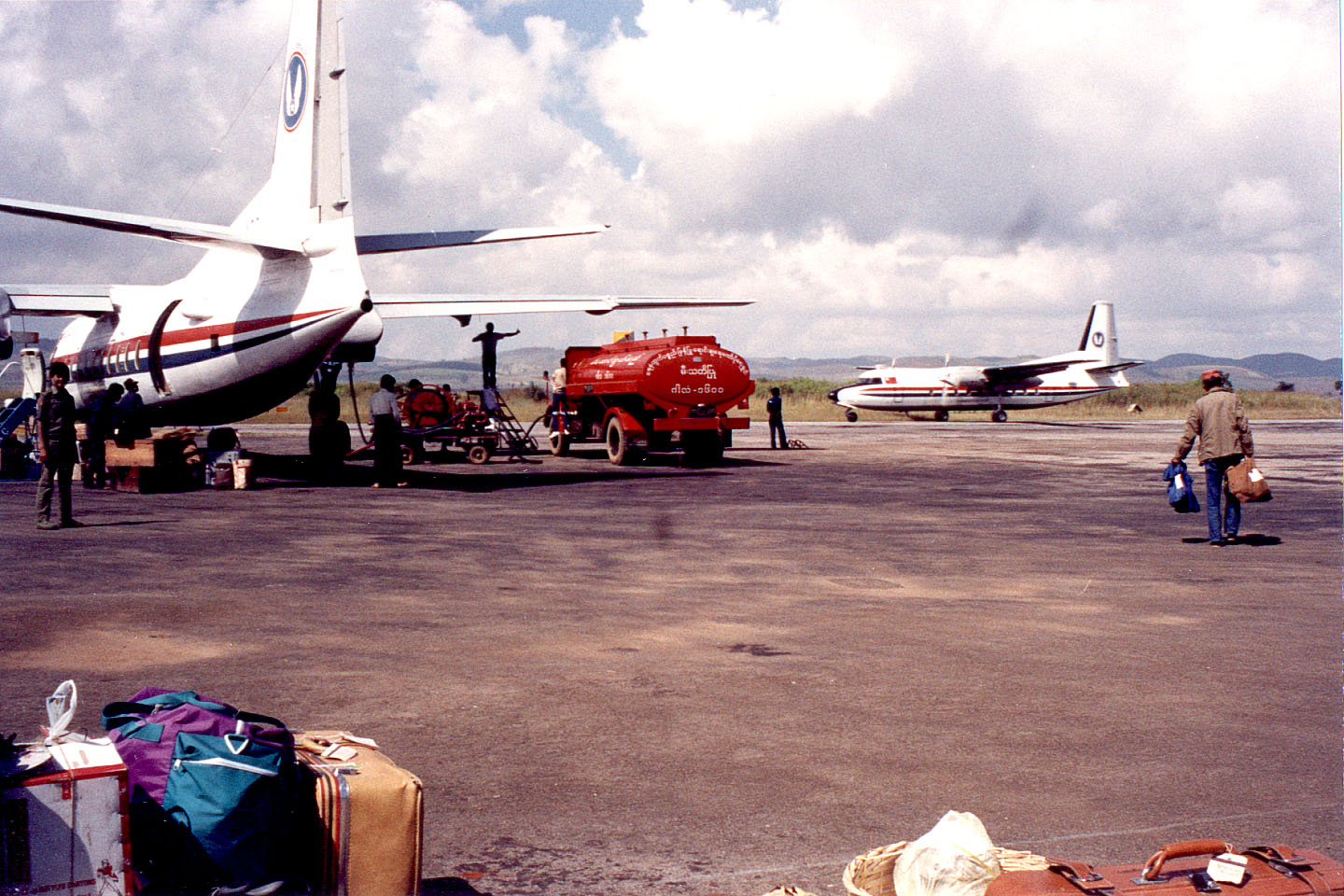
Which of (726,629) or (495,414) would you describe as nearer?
(726,629)

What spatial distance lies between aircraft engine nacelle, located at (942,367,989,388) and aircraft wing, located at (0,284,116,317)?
40133 mm

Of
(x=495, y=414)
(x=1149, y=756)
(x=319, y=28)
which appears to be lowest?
(x=1149, y=756)

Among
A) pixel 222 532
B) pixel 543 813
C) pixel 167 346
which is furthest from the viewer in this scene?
pixel 167 346

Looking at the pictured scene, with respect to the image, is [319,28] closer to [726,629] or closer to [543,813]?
[726,629]

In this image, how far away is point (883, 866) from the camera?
149 inches

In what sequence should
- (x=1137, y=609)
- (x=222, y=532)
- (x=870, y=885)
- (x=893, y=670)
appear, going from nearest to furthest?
(x=870, y=885) < (x=893, y=670) < (x=1137, y=609) < (x=222, y=532)

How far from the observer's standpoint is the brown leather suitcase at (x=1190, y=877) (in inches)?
134

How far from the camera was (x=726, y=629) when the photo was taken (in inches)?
342

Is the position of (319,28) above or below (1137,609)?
above

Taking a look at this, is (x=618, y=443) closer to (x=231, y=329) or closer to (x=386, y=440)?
(x=386, y=440)

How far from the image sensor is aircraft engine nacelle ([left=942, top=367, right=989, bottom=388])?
5709 centimetres

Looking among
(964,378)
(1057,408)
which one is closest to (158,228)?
(964,378)

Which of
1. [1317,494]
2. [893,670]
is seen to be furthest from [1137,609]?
[1317,494]

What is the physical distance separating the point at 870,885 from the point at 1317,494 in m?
19.2
